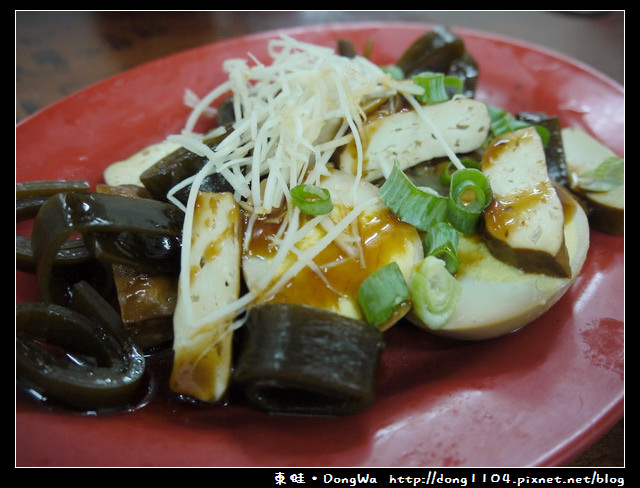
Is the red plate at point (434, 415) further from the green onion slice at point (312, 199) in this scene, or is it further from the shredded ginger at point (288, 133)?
the green onion slice at point (312, 199)

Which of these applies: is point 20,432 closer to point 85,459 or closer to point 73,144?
point 85,459

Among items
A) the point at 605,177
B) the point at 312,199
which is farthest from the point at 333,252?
the point at 605,177

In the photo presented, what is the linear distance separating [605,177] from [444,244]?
98 centimetres

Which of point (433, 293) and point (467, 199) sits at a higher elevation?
point (467, 199)

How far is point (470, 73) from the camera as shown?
102 inches

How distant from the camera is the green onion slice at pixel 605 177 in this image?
214 cm

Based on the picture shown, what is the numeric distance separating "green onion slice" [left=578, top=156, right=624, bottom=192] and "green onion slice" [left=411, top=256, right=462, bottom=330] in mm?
958

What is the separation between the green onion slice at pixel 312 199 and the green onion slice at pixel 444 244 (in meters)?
0.38

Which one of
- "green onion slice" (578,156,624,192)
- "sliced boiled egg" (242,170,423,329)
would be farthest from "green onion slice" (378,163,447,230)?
"green onion slice" (578,156,624,192)

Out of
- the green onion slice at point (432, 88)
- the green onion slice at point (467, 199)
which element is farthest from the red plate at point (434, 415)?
the green onion slice at point (432, 88)

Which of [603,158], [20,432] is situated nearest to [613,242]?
[603,158]

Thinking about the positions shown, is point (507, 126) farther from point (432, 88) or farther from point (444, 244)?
point (444, 244)

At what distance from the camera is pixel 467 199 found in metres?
1.80

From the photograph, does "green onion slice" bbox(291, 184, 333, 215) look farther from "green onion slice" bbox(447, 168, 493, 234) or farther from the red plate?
the red plate
